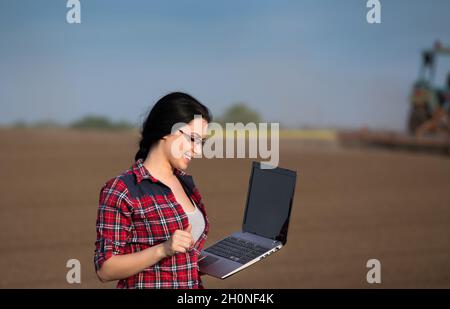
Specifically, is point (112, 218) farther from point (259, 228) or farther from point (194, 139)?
point (259, 228)

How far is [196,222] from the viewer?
256 cm

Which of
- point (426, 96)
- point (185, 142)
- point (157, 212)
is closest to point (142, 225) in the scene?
point (157, 212)

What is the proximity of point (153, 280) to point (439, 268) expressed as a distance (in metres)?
5.23

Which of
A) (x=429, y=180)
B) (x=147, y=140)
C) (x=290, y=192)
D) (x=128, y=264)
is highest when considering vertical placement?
(x=147, y=140)

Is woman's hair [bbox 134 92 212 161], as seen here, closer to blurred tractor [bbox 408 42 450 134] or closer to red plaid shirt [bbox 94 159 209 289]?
red plaid shirt [bbox 94 159 209 289]

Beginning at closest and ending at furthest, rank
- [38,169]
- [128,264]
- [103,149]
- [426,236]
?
[128,264] → [426,236] → [38,169] → [103,149]

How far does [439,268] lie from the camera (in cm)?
695

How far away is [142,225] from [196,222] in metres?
0.26

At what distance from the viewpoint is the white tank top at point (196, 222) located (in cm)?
254

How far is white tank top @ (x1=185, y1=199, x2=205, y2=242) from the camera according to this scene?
2543 millimetres

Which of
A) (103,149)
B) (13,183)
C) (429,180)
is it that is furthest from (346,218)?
(103,149)

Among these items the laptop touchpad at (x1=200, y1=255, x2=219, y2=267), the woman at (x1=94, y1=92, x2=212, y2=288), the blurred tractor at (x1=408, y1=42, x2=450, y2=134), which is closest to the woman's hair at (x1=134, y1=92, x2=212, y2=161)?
the woman at (x1=94, y1=92, x2=212, y2=288)

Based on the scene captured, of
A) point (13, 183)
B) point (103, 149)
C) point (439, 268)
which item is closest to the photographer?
point (439, 268)
